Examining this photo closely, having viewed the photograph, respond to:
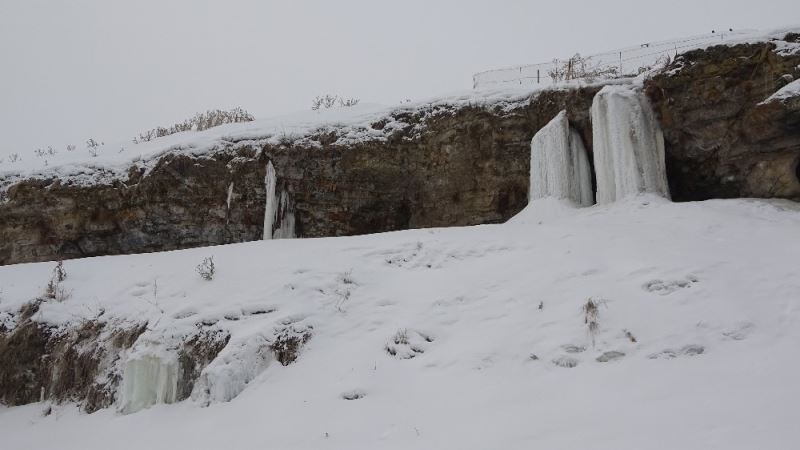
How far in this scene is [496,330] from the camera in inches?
267

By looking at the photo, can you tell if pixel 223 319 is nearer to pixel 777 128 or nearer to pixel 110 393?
pixel 110 393

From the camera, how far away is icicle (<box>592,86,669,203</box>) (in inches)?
428

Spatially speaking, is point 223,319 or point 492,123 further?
point 492,123

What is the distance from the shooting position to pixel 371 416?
5.57 meters

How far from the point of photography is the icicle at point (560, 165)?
11945 millimetres

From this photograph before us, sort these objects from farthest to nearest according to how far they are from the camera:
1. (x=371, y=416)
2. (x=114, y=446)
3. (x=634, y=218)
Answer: (x=634, y=218) → (x=114, y=446) → (x=371, y=416)

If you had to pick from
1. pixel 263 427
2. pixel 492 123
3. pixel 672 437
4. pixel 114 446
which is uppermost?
pixel 492 123

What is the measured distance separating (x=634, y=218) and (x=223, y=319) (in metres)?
7.30

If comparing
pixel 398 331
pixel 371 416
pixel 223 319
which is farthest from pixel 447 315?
pixel 223 319

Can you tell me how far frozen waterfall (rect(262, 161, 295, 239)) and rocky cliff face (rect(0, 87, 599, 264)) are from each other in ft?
0.66

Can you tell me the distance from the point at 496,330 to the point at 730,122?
777 centimetres

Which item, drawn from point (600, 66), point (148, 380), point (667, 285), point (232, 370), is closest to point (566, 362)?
point (667, 285)

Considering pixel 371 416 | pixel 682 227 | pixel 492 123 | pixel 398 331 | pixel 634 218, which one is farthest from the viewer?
pixel 492 123

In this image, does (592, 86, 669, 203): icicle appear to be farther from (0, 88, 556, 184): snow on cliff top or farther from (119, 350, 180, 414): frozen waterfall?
(119, 350, 180, 414): frozen waterfall
